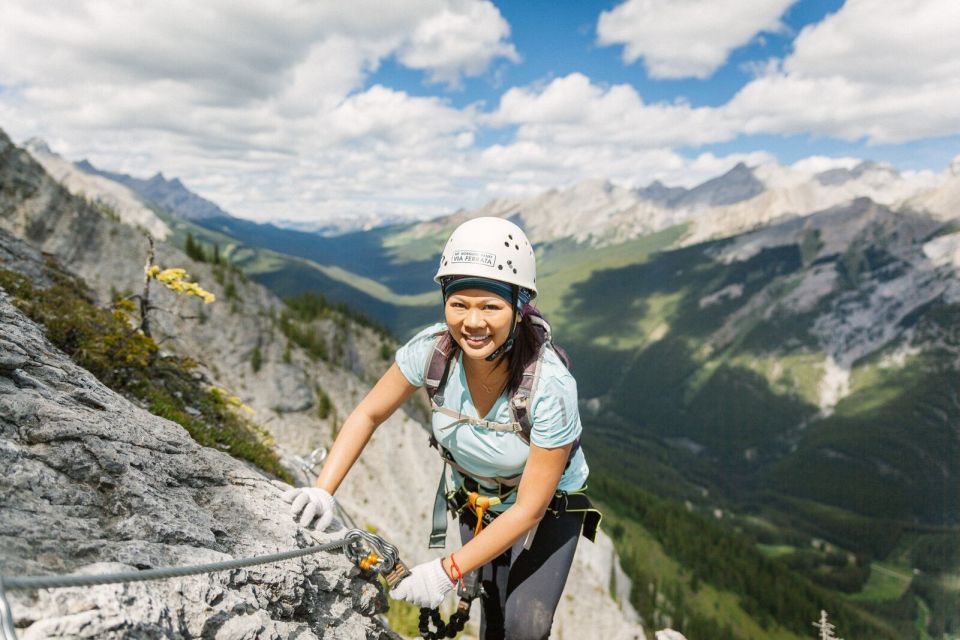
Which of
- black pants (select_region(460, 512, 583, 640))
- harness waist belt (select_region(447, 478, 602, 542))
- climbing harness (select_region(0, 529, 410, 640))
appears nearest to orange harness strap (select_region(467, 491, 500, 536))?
harness waist belt (select_region(447, 478, 602, 542))

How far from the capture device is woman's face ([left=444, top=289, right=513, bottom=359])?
16.8 feet

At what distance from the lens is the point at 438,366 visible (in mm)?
5652

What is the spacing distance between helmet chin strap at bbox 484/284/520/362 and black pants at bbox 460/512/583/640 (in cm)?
234

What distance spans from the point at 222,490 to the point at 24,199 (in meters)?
49.0

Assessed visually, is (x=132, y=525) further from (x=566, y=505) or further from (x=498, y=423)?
(x=566, y=505)

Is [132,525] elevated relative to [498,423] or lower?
lower

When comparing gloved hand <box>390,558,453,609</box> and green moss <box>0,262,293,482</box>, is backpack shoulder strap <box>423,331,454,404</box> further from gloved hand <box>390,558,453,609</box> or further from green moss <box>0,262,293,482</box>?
green moss <box>0,262,293,482</box>

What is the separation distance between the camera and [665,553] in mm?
122000

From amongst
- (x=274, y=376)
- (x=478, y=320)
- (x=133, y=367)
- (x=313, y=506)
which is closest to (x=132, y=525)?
(x=313, y=506)

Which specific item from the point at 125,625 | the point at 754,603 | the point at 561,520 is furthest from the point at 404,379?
the point at 754,603

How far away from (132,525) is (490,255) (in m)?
4.00

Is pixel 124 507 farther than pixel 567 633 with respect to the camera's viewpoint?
No

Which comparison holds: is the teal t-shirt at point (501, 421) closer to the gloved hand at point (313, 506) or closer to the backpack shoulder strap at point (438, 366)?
the backpack shoulder strap at point (438, 366)

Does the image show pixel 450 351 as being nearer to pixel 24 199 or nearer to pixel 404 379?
pixel 404 379
